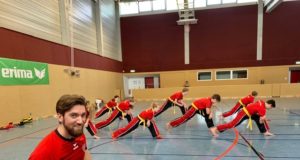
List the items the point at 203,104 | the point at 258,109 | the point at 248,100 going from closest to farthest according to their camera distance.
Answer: the point at 258,109 < the point at 203,104 < the point at 248,100

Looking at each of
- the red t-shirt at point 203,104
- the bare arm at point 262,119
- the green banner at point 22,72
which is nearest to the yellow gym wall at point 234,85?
the green banner at point 22,72

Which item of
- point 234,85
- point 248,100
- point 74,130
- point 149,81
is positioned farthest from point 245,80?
point 74,130

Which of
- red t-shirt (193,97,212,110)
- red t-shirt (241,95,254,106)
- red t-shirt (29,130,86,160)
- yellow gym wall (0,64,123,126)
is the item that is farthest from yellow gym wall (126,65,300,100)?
red t-shirt (29,130,86,160)

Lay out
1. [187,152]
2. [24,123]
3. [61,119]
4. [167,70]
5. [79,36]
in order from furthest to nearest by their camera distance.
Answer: [167,70]
[79,36]
[24,123]
[187,152]
[61,119]

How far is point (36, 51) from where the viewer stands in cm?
896

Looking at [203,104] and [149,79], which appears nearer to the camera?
[203,104]

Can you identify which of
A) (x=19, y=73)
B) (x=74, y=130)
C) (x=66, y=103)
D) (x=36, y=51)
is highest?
(x=36, y=51)

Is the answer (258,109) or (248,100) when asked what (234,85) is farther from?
(258,109)

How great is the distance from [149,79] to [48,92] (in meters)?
11.1

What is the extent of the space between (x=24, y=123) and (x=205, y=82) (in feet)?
46.7

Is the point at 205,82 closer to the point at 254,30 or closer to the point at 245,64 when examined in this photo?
the point at 245,64

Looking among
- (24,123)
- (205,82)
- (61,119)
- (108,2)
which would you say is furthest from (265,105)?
(108,2)

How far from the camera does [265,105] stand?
17.6ft

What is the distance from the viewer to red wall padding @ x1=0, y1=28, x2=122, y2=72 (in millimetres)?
7573
